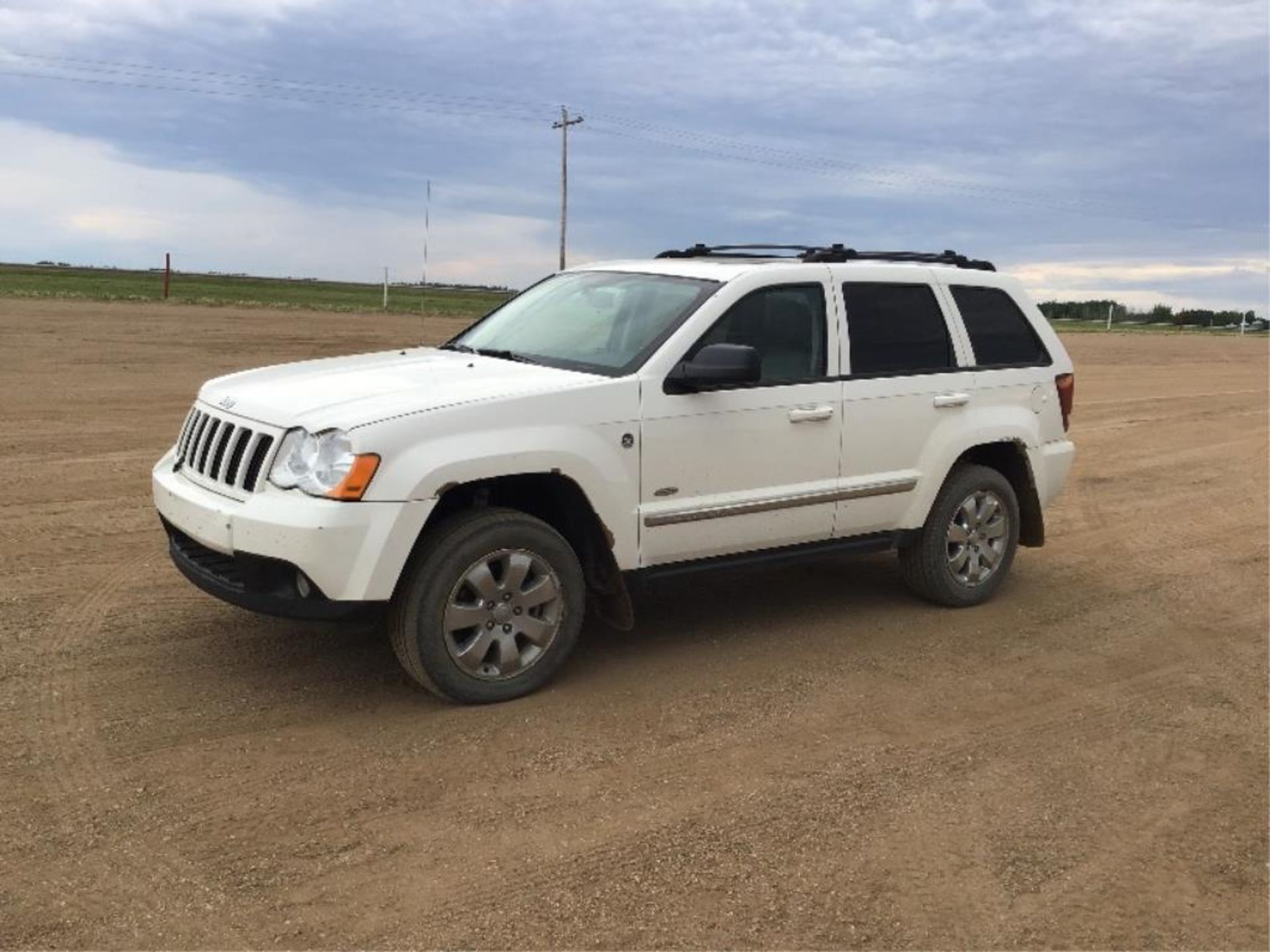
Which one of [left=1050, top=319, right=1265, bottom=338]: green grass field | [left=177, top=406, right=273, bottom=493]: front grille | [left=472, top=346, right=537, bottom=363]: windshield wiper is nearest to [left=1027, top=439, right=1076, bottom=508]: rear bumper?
[left=472, top=346, right=537, bottom=363]: windshield wiper

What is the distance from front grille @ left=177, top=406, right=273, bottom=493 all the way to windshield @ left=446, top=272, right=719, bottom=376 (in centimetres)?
140

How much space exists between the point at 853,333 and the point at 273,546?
314 centimetres

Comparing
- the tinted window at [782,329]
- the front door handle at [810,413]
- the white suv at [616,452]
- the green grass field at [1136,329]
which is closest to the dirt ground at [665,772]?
the white suv at [616,452]

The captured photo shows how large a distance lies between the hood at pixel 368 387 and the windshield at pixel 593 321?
0.69 ft

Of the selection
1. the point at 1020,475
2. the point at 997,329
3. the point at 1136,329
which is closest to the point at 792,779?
the point at 1020,475

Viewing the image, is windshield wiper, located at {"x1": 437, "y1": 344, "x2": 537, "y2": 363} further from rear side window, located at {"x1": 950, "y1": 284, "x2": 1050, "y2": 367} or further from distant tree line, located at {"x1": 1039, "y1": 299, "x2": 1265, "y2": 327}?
distant tree line, located at {"x1": 1039, "y1": 299, "x2": 1265, "y2": 327}

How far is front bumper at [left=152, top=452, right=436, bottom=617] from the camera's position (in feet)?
14.4

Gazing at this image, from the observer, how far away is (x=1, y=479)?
8.72 meters

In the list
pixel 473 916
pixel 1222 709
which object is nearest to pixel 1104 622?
pixel 1222 709

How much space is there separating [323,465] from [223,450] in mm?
649

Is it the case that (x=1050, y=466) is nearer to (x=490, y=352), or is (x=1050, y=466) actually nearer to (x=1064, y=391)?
(x=1064, y=391)

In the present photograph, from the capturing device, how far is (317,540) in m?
4.36

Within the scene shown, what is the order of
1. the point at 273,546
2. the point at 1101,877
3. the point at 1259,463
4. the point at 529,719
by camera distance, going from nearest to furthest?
the point at 1101,877 < the point at 273,546 < the point at 529,719 < the point at 1259,463

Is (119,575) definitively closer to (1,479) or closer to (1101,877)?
(1,479)
